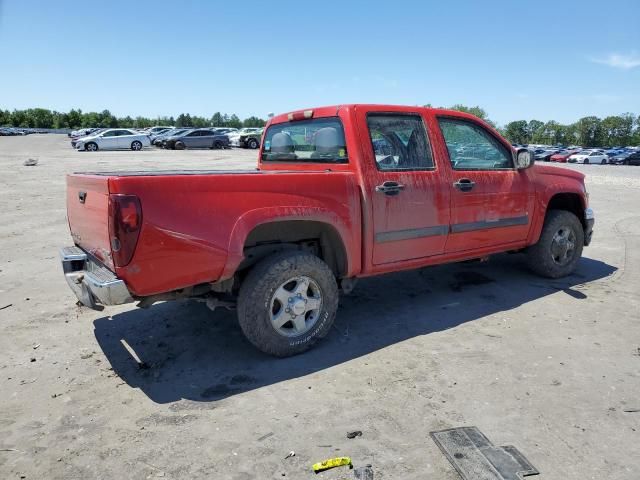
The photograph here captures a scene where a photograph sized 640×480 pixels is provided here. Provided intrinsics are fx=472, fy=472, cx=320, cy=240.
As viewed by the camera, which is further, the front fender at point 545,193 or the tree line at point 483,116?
the tree line at point 483,116

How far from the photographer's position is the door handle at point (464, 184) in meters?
4.35

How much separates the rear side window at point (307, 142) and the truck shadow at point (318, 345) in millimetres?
1513

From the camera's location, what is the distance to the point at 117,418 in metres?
2.82

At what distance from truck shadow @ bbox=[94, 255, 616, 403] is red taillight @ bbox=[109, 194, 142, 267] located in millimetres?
971

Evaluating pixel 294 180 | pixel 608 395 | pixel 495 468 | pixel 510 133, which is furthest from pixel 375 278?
pixel 510 133

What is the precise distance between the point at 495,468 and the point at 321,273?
1.76 metres

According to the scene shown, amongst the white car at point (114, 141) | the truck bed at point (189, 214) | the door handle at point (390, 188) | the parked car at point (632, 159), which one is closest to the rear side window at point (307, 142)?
the door handle at point (390, 188)

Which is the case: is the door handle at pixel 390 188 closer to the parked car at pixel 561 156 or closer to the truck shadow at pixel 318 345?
the truck shadow at pixel 318 345

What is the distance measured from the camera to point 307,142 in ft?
14.6

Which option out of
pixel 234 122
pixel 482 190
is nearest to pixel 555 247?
pixel 482 190

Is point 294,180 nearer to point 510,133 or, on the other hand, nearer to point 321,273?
point 321,273

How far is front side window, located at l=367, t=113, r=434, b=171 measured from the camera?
4.01 m

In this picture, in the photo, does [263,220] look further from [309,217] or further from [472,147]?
[472,147]

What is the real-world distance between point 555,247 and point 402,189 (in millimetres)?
2572
